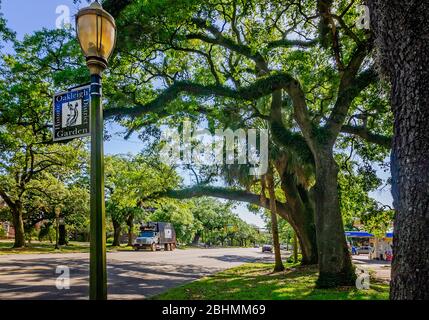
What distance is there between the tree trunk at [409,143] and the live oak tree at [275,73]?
6.87 m

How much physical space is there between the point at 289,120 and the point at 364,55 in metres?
6.48

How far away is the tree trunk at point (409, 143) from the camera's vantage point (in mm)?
3195

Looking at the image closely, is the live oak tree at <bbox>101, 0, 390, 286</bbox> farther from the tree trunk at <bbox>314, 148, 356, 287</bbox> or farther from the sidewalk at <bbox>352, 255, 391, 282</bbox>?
the sidewalk at <bbox>352, 255, 391, 282</bbox>

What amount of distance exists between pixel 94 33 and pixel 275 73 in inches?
362

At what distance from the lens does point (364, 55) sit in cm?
1226

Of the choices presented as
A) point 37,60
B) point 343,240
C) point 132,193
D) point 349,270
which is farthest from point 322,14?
point 132,193

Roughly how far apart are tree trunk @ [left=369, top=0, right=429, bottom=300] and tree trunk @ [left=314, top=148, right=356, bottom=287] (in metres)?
8.47

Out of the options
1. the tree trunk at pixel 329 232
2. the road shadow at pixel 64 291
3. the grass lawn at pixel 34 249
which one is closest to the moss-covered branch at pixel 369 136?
the tree trunk at pixel 329 232

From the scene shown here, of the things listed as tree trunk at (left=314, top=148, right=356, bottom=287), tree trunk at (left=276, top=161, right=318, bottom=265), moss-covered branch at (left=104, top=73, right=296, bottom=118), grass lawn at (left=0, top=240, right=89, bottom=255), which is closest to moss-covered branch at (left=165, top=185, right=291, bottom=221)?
tree trunk at (left=276, top=161, right=318, bottom=265)

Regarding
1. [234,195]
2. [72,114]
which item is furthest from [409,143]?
[234,195]

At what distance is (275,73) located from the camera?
12.3m

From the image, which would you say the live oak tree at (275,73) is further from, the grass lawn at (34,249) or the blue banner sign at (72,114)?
the grass lawn at (34,249)

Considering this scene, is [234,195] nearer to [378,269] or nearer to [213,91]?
[378,269]
